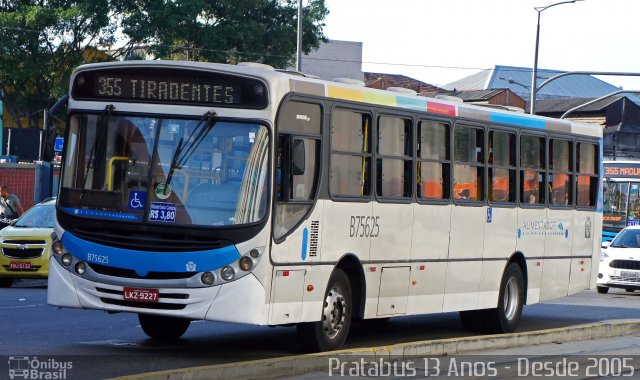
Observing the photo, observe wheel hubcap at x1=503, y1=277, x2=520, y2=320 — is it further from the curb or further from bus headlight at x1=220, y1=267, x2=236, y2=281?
bus headlight at x1=220, y1=267, x2=236, y2=281

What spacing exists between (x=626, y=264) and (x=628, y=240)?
144 centimetres

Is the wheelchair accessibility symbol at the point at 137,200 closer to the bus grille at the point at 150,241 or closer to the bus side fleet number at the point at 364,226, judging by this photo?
the bus grille at the point at 150,241

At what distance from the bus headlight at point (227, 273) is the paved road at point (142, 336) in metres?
0.87

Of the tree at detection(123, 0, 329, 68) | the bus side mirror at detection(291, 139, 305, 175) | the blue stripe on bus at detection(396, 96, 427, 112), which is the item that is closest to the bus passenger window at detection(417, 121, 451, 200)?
the blue stripe on bus at detection(396, 96, 427, 112)

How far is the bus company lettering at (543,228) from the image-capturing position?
17.9 metres

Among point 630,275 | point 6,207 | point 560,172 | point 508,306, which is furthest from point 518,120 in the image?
point 6,207

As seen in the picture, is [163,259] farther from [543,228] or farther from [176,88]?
[543,228]

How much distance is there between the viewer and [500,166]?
680 inches

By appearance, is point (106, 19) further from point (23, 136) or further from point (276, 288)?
point (276, 288)

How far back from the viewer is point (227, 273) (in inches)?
477

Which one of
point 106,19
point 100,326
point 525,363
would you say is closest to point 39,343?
point 100,326

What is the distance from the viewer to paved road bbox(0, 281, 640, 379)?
12492 millimetres

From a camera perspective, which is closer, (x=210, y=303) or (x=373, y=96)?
(x=210, y=303)

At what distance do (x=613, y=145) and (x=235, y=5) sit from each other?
4670 cm
